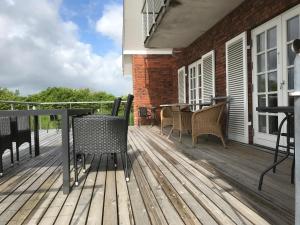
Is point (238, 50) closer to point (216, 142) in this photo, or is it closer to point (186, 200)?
point (216, 142)

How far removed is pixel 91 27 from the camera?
2733cm

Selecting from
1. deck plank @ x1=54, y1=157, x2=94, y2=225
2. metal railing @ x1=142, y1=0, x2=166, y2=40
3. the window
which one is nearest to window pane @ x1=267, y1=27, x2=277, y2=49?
the window

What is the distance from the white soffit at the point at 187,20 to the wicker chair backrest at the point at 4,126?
321cm

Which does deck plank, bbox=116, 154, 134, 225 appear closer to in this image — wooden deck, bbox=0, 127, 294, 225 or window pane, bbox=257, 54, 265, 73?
wooden deck, bbox=0, 127, 294, 225

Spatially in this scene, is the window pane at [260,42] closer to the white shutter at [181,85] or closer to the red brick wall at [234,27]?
the red brick wall at [234,27]

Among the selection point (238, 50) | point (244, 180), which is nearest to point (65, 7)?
point (238, 50)

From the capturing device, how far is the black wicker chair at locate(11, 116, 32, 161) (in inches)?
160

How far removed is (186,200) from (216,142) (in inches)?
137

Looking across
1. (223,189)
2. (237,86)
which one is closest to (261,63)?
(237,86)

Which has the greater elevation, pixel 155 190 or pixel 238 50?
pixel 238 50

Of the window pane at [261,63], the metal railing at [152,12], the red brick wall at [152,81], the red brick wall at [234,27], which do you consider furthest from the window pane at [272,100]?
the red brick wall at [152,81]

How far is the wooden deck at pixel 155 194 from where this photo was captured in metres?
2.11

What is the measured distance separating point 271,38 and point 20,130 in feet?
11.9

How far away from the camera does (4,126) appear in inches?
142
